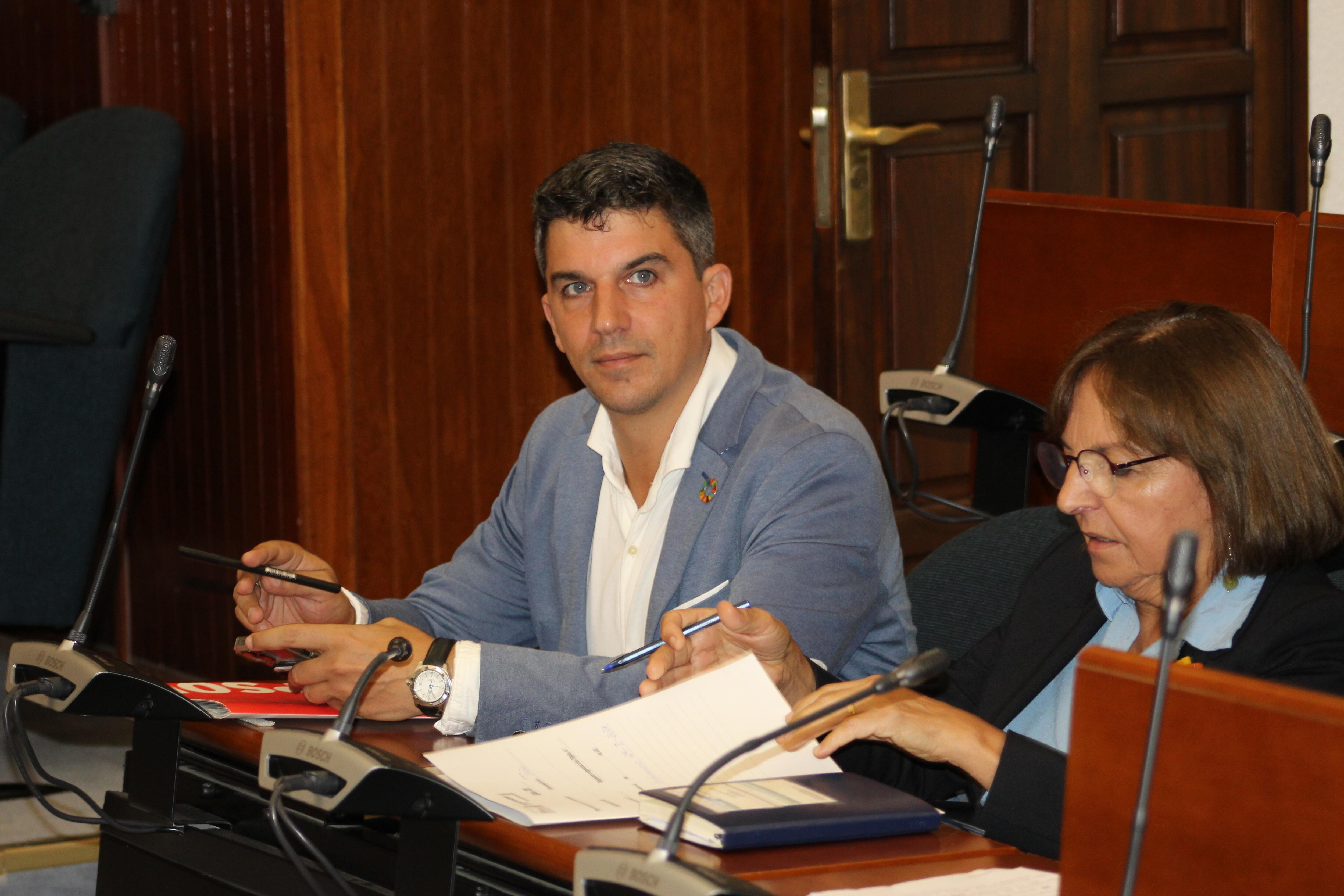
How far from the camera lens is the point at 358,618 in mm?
1872

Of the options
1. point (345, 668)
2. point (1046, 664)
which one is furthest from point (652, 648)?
point (1046, 664)

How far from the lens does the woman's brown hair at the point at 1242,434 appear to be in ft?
4.49

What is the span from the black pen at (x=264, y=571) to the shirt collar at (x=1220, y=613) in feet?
2.89

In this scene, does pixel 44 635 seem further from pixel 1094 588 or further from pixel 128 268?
pixel 1094 588

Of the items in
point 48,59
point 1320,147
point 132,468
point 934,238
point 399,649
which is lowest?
point 399,649

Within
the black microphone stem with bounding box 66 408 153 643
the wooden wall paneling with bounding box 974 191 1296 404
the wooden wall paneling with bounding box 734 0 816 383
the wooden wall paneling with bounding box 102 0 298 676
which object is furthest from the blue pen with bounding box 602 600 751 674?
the wooden wall paneling with bounding box 734 0 816 383

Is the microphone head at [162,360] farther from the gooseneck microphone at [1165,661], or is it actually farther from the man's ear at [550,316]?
the gooseneck microphone at [1165,661]

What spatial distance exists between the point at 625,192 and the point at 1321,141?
3.26ft

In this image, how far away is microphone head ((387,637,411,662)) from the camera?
121cm

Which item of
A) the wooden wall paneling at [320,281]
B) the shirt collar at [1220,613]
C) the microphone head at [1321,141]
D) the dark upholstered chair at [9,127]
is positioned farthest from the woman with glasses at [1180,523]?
the dark upholstered chair at [9,127]

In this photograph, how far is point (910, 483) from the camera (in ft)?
10.5

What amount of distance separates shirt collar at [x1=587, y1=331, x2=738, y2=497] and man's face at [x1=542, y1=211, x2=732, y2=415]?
26 millimetres

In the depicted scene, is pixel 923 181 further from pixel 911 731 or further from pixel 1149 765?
pixel 1149 765

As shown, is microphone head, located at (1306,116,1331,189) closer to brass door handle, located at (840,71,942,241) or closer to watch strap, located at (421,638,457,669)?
brass door handle, located at (840,71,942,241)
